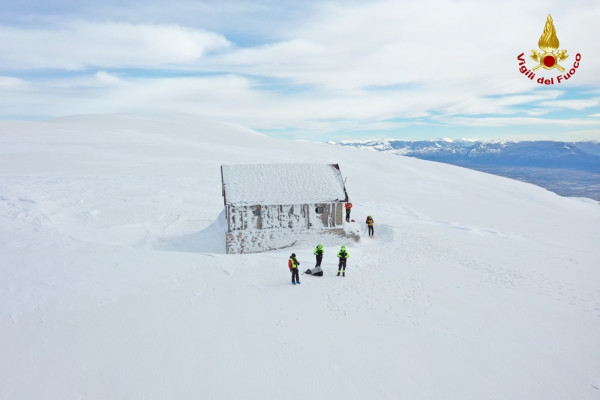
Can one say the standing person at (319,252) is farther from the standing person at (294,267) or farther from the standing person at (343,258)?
the standing person at (294,267)

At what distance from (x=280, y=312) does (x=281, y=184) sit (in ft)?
34.9

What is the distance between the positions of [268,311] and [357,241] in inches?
434

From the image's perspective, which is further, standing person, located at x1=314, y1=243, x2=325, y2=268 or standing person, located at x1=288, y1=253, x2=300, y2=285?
standing person, located at x1=314, y1=243, x2=325, y2=268

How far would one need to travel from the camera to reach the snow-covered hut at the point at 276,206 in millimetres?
19234

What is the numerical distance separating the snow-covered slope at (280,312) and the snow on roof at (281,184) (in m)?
3.15

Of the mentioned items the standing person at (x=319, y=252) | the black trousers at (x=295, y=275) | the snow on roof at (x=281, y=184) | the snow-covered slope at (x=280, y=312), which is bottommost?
the snow-covered slope at (x=280, y=312)

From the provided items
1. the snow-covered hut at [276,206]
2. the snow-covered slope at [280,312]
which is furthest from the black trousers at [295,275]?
the snow-covered hut at [276,206]

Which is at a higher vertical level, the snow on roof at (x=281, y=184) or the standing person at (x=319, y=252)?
the snow on roof at (x=281, y=184)

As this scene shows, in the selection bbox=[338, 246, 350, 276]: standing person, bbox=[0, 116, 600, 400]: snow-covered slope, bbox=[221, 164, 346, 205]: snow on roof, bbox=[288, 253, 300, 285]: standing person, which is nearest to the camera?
bbox=[0, 116, 600, 400]: snow-covered slope

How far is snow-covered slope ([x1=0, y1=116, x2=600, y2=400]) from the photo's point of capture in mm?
8000

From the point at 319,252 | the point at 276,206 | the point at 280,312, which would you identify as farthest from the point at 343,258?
the point at 276,206

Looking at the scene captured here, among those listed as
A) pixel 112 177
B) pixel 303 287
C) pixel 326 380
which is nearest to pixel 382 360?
pixel 326 380

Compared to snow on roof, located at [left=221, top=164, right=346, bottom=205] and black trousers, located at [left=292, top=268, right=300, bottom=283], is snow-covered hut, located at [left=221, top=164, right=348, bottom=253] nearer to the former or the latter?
snow on roof, located at [left=221, top=164, right=346, bottom=205]

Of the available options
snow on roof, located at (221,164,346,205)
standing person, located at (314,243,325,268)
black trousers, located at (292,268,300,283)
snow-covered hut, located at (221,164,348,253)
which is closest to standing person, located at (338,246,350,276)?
standing person, located at (314,243,325,268)
